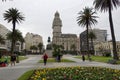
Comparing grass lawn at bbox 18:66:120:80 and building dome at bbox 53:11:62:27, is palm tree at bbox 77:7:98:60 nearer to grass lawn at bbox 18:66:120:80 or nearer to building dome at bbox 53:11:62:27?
grass lawn at bbox 18:66:120:80

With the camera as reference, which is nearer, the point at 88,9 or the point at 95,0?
the point at 95,0

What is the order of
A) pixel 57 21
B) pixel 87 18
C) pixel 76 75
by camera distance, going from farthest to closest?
pixel 57 21 < pixel 87 18 < pixel 76 75

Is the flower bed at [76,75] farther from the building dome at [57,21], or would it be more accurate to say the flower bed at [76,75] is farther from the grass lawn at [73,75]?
the building dome at [57,21]

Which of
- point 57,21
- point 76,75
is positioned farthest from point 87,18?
point 57,21

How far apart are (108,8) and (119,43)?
10596cm

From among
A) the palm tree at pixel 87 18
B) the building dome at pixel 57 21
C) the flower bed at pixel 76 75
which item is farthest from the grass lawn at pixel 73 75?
the building dome at pixel 57 21

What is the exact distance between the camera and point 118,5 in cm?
4484

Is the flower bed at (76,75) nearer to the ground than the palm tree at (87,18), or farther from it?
nearer to the ground

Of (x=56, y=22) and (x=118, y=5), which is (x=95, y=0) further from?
(x=56, y=22)

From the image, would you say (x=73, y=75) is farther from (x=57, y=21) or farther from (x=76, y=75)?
(x=57, y=21)

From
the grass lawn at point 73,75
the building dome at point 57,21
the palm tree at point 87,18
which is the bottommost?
the grass lawn at point 73,75

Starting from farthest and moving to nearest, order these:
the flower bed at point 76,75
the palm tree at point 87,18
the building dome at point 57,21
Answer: the building dome at point 57,21 → the palm tree at point 87,18 → the flower bed at point 76,75

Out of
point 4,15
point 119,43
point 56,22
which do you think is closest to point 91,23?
point 4,15

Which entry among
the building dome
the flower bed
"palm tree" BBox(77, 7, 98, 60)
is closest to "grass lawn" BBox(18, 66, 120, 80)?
the flower bed
